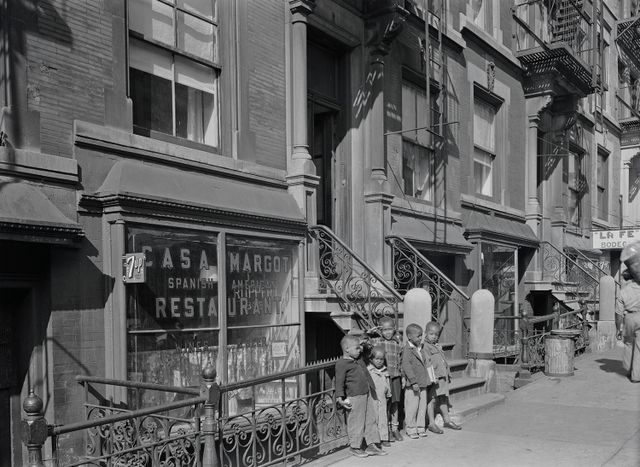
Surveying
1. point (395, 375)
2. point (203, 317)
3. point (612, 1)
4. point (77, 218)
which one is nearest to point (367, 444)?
point (395, 375)

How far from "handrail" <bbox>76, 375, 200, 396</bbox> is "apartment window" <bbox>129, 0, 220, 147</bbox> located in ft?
9.88

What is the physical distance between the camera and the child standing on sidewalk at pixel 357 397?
704 centimetres

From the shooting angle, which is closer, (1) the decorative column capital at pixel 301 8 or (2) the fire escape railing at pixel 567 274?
(1) the decorative column capital at pixel 301 8

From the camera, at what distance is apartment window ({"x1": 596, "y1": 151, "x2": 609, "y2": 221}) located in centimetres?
2497

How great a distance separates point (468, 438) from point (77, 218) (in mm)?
5355

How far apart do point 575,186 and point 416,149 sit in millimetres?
10750

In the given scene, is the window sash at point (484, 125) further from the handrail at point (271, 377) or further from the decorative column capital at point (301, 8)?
the handrail at point (271, 377)

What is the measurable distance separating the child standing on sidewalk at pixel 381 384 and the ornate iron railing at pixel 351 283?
1.73 m

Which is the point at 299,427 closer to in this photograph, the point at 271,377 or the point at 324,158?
the point at 271,377

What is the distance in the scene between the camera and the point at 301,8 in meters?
9.93

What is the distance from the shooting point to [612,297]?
1739cm

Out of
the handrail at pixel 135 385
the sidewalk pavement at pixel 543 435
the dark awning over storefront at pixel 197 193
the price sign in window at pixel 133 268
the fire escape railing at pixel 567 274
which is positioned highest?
the dark awning over storefront at pixel 197 193

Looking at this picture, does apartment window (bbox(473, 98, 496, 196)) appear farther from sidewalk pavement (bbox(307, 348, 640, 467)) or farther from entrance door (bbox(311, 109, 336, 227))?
sidewalk pavement (bbox(307, 348, 640, 467))

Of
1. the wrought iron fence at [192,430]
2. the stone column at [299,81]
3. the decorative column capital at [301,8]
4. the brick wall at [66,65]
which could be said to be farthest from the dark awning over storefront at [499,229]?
the brick wall at [66,65]
